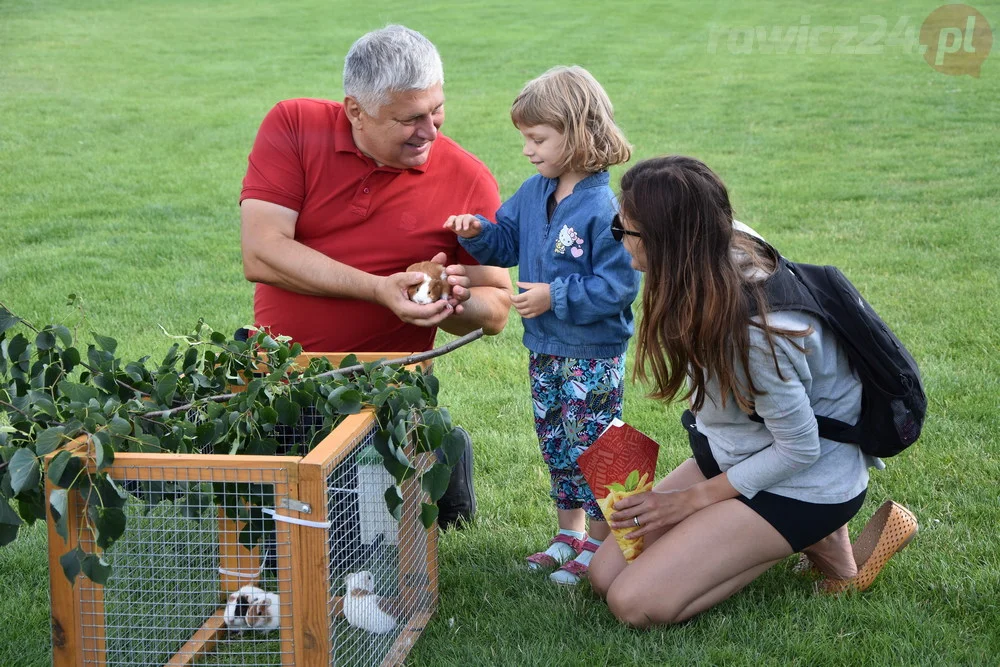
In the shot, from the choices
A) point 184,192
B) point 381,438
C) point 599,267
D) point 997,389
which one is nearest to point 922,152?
point 997,389

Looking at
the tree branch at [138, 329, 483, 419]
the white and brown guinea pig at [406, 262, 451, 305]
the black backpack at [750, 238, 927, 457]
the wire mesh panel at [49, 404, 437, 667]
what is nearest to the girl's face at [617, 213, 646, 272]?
the black backpack at [750, 238, 927, 457]

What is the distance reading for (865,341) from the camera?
2.64m

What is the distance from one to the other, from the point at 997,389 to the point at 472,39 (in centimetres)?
1522

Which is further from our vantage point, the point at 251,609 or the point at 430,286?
the point at 430,286

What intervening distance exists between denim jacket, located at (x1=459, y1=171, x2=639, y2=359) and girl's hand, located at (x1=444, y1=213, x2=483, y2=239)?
0.03m

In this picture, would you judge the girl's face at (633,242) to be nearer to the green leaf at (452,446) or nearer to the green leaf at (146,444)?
the green leaf at (452,446)

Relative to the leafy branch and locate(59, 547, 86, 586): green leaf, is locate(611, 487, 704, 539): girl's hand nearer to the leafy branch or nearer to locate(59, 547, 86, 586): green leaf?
the leafy branch

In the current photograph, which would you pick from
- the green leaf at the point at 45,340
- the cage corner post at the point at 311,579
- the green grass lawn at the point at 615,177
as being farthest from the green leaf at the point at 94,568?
the green grass lawn at the point at 615,177

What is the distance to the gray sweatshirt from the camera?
2.58m

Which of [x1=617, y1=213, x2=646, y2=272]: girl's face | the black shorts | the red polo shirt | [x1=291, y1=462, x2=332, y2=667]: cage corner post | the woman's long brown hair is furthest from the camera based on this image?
the red polo shirt

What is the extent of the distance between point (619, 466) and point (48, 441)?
1452 mm

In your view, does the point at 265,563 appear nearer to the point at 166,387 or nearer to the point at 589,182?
the point at 166,387

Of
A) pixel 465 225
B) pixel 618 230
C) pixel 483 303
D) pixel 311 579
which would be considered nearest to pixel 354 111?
pixel 465 225

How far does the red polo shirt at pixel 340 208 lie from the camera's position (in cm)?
336
